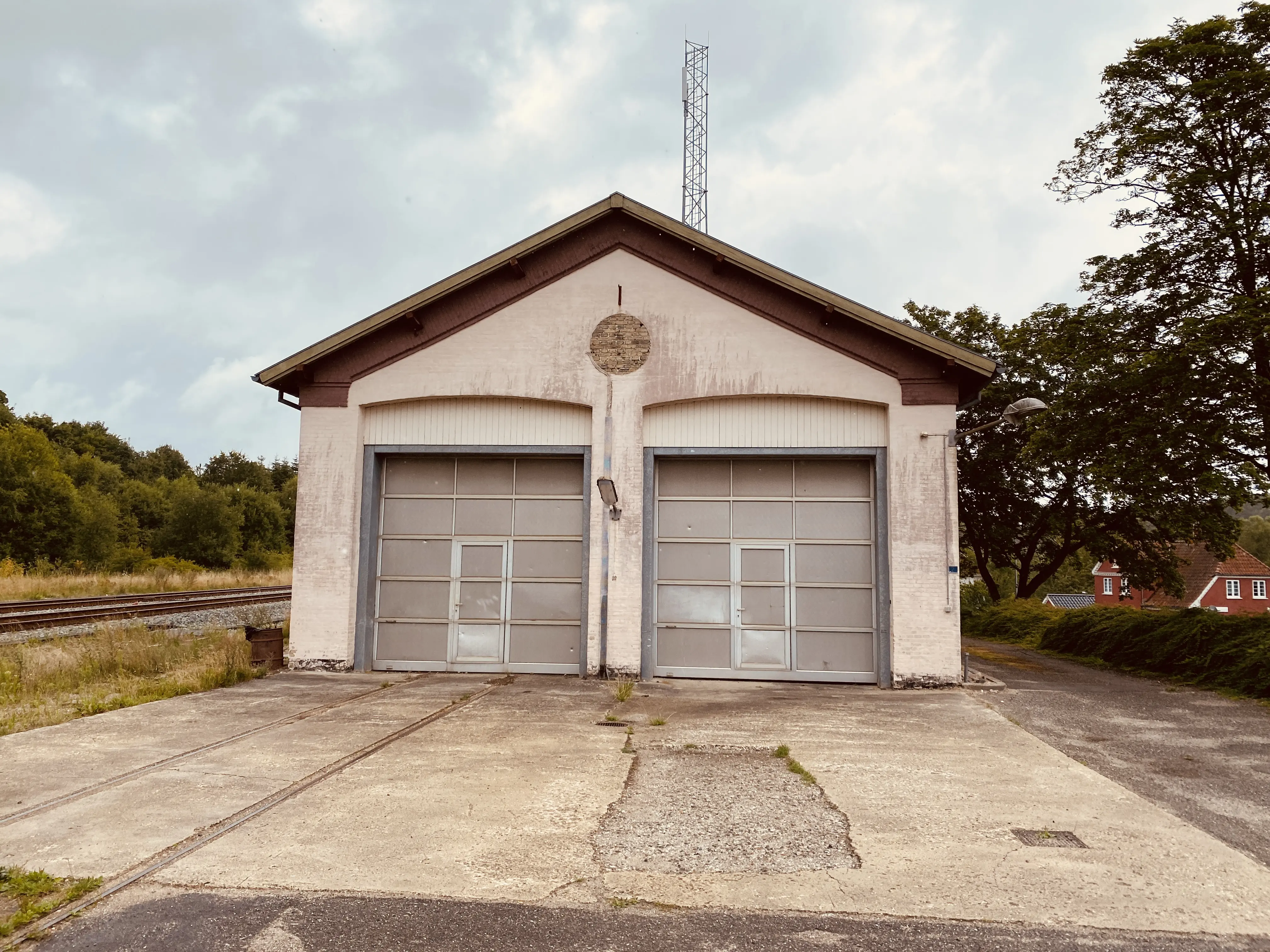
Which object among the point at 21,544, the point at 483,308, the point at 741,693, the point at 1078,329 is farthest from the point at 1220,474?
the point at 21,544

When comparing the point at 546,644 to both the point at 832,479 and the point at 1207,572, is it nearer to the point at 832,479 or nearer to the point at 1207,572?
the point at 832,479

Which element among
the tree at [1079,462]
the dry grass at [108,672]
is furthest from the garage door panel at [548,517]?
the tree at [1079,462]

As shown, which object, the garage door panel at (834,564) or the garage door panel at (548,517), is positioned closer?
the garage door panel at (834,564)

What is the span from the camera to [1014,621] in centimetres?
2481

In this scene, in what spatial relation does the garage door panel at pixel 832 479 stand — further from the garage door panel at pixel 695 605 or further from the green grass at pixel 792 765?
the green grass at pixel 792 765

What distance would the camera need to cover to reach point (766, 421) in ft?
41.0

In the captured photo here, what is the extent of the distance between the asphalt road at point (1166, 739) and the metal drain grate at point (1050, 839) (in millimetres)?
991

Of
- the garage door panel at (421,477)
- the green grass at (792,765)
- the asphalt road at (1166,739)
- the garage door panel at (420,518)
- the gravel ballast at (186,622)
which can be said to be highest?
the garage door panel at (421,477)

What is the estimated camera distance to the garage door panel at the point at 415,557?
518 inches

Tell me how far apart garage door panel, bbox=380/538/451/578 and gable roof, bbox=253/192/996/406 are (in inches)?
95.9

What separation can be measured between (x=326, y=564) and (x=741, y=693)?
21.1 ft

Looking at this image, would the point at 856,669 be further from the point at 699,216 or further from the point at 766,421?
the point at 699,216

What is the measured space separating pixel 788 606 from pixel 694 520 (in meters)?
1.90

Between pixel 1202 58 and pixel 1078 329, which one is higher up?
pixel 1202 58
